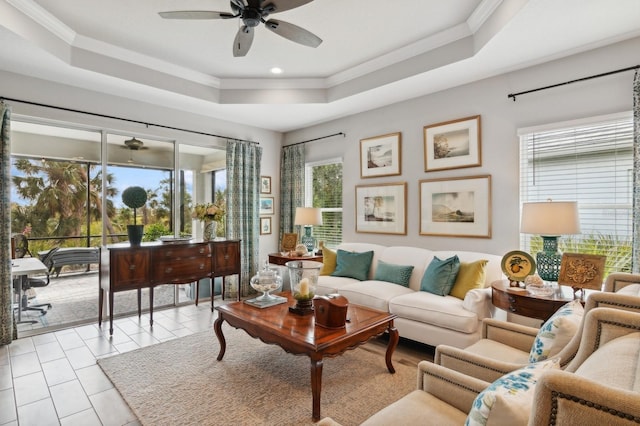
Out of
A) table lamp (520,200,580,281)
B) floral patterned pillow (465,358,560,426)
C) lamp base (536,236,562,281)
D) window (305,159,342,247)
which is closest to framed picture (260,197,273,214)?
window (305,159,342,247)

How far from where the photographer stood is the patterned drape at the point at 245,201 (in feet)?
17.4

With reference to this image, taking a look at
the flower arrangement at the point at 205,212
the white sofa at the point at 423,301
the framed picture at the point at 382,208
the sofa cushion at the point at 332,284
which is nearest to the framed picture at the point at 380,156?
the framed picture at the point at 382,208

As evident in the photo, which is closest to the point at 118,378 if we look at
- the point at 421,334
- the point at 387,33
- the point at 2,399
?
the point at 2,399

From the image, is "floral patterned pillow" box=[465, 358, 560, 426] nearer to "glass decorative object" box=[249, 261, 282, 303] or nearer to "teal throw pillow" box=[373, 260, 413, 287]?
"glass decorative object" box=[249, 261, 282, 303]

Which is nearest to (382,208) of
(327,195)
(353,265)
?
(353,265)

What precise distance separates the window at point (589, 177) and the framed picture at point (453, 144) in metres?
0.49

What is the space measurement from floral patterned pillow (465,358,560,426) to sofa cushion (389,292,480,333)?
6.34 feet

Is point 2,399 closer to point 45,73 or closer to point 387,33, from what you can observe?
point 45,73

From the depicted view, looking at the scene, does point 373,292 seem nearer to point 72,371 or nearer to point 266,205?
point 72,371

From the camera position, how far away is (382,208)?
4691 mm

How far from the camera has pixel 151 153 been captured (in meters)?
4.68

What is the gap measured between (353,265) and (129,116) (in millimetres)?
3464

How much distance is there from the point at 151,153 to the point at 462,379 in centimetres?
464

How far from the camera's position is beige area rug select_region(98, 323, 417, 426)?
7.36 feet
